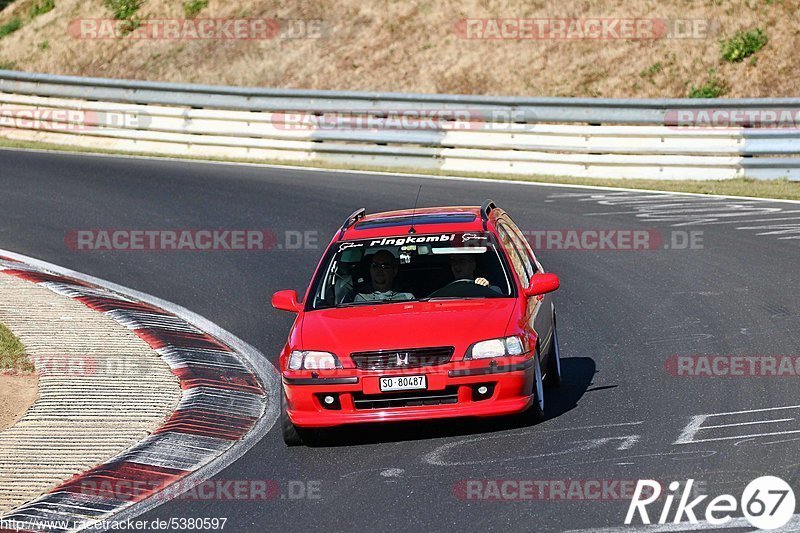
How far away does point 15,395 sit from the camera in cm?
1015

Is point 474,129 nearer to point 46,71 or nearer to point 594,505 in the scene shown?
point 46,71

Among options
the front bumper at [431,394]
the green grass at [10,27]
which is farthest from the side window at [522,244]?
the green grass at [10,27]

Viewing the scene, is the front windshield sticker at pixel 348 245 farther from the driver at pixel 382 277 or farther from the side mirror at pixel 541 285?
the side mirror at pixel 541 285

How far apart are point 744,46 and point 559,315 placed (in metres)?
13.3

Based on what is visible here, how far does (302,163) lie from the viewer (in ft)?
75.8

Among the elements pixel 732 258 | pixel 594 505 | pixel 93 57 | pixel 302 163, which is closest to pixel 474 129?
pixel 302 163

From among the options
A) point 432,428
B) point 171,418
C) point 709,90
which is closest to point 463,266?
point 432,428

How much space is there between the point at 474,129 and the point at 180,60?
941 cm

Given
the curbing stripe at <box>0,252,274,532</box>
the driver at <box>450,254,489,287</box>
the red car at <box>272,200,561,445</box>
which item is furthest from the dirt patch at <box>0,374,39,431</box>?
the driver at <box>450,254,489,287</box>

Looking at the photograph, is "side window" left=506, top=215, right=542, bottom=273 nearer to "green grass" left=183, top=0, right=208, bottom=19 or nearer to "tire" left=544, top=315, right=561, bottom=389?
"tire" left=544, top=315, right=561, bottom=389

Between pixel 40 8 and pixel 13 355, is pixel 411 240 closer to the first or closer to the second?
pixel 13 355

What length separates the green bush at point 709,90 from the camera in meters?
23.7

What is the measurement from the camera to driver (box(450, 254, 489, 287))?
973 centimetres

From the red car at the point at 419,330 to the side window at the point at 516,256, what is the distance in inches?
1.0
